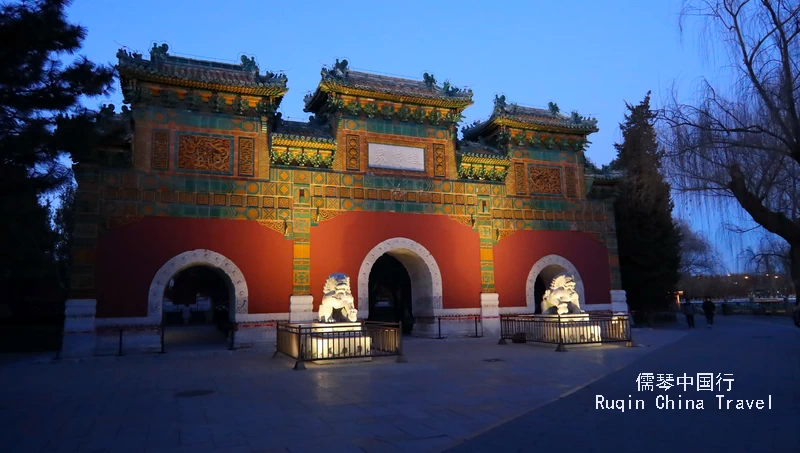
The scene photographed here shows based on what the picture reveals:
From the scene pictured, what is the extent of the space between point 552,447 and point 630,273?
67.2 feet

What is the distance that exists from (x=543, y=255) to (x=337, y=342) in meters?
10.0

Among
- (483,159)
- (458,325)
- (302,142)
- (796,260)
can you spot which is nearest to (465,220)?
(483,159)

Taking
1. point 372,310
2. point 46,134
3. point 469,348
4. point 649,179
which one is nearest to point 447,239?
point 469,348

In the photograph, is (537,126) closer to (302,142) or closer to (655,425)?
(302,142)

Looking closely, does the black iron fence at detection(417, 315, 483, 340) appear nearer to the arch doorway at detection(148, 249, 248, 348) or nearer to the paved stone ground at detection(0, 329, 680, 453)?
the paved stone ground at detection(0, 329, 680, 453)

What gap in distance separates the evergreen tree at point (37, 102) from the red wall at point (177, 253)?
5.66 meters

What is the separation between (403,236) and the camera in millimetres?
16734

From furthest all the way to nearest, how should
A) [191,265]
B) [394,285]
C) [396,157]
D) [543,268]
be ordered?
[394,285] → [543,268] → [396,157] → [191,265]

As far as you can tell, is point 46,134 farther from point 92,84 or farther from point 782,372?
point 782,372

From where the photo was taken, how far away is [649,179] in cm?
791

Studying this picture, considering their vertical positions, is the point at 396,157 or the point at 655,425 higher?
the point at 396,157

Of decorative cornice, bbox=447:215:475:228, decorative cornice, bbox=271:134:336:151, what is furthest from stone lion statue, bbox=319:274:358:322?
decorative cornice, bbox=447:215:475:228

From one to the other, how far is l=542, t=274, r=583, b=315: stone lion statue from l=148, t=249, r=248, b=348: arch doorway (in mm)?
8577

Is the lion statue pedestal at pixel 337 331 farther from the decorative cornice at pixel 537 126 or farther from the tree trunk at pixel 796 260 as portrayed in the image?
the decorative cornice at pixel 537 126
